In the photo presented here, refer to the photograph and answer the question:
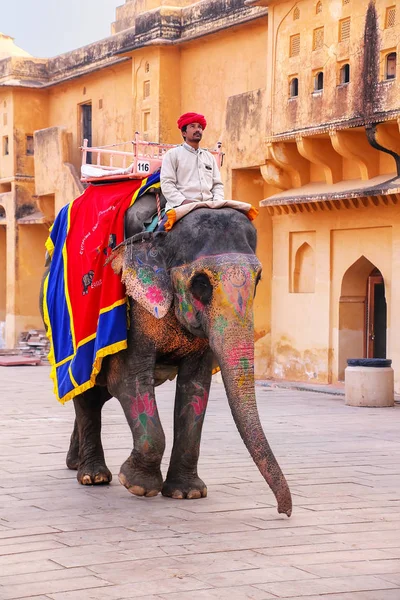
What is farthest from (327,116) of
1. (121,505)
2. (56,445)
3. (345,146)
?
(121,505)

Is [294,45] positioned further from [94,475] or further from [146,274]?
[146,274]

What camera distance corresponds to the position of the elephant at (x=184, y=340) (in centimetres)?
699

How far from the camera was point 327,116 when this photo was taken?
17422 mm

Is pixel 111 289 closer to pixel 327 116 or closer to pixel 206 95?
pixel 327 116

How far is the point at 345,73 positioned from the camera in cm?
1720

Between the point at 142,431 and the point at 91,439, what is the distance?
101 centimetres

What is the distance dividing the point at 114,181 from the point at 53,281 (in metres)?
0.89

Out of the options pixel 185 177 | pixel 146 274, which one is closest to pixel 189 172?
pixel 185 177

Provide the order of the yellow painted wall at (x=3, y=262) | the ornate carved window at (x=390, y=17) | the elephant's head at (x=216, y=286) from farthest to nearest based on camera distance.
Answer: the yellow painted wall at (x=3, y=262)
the ornate carved window at (x=390, y=17)
the elephant's head at (x=216, y=286)

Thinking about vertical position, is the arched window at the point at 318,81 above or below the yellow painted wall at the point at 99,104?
below

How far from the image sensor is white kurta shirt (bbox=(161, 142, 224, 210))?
7.65 metres

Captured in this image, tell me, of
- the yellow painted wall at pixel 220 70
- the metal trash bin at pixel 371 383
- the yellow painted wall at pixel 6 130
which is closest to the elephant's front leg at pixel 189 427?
the metal trash bin at pixel 371 383

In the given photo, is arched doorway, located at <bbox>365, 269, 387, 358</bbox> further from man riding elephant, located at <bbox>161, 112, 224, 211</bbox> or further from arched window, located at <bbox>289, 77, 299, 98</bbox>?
man riding elephant, located at <bbox>161, 112, 224, 211</bbox>

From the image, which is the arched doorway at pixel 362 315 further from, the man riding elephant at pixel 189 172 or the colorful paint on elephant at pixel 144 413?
the colorful paint on elephant at pixel 144 413
